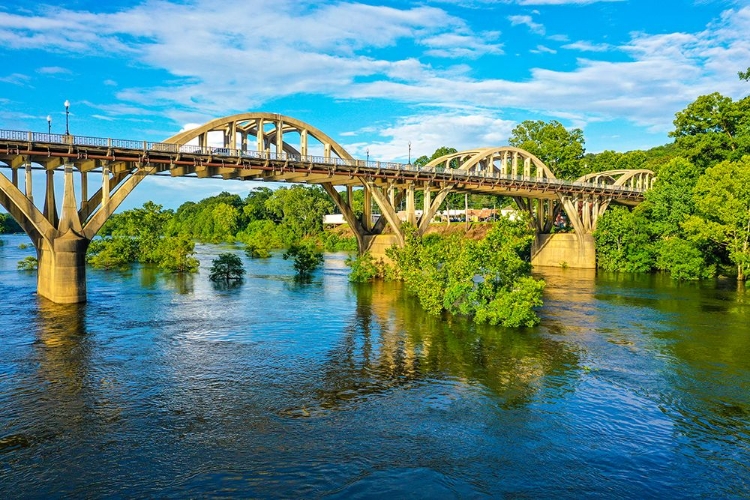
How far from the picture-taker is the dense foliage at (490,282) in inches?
1405

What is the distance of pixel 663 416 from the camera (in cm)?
2044

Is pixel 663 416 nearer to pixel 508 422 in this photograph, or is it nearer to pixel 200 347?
pixel 508 422

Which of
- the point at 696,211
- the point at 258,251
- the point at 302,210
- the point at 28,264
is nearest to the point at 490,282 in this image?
the point at 696,211

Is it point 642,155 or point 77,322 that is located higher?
point 642,155

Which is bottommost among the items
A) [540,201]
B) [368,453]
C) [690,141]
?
[368,453]

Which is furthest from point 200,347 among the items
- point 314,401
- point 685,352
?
point 685,352

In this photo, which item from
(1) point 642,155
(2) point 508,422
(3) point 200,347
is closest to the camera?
(2) point 508,422

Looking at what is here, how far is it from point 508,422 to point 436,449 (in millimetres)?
3601

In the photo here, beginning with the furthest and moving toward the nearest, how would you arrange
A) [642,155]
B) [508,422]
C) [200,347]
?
[642,155]
[200,347]
[508,422]

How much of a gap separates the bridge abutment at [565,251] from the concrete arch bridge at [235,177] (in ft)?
0.53

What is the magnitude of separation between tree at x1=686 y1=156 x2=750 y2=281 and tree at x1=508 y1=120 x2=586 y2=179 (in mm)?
44619

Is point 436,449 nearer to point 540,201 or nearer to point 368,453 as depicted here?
point 368,453

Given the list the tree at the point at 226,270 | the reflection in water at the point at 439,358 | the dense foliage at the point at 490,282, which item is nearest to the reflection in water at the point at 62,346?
the reflection in water at the point at 439,358

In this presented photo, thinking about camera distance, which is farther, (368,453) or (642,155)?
(642,155)
